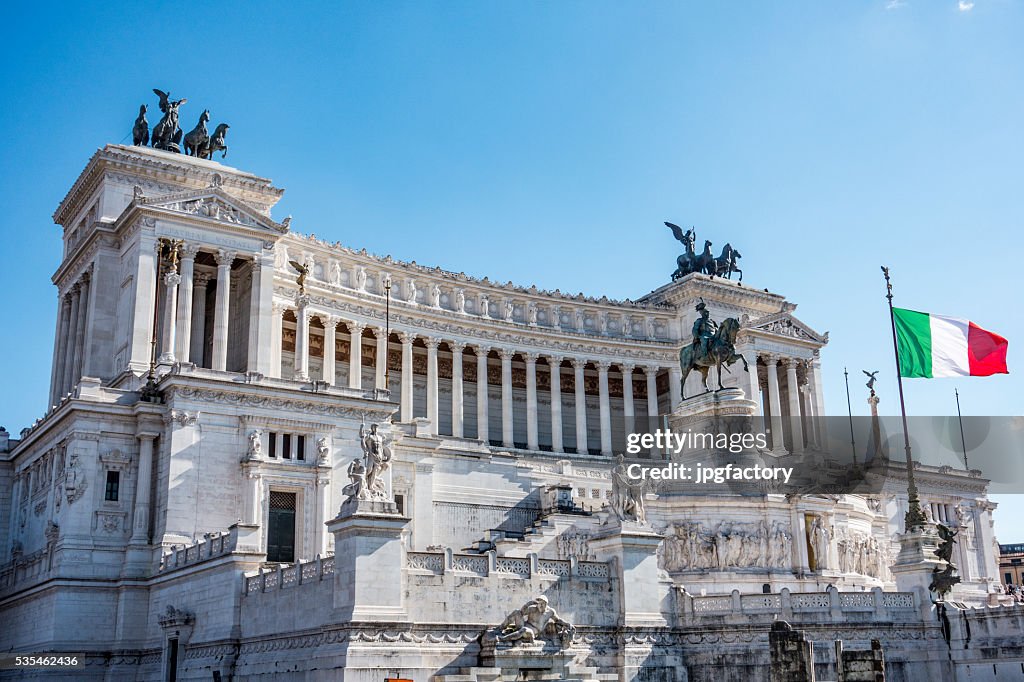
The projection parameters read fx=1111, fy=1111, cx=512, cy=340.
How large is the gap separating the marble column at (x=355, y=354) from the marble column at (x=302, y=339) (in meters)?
4.23

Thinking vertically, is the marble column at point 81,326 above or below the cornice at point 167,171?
below

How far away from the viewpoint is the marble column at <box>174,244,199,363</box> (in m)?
64.9

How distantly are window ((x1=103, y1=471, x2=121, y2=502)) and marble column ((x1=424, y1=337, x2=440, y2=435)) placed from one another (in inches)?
1205

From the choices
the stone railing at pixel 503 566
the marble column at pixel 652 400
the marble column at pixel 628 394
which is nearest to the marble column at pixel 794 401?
the marble column at pixel 652 400

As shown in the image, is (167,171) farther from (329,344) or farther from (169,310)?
(329,344)

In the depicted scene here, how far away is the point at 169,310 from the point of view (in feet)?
211

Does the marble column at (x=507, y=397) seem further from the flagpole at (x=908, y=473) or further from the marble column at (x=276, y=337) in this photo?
the flagpole at (x=908, y=473)

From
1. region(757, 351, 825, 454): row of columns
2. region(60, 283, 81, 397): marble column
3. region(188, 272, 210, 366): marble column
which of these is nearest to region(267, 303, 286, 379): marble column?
region(188, 272, 210, 366): marble column

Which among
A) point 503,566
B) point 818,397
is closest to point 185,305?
point 503,566

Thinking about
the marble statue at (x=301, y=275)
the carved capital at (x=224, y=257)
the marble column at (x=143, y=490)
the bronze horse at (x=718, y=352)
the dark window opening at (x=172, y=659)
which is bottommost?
the dark window opening at (x=172, y=659)

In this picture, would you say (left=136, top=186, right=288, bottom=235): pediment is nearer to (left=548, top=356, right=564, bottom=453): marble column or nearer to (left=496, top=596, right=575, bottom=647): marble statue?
(left=548, top=356, right=564, bottom=453): marble column

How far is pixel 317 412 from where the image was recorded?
57406 mm

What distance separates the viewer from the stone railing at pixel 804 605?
38991mm

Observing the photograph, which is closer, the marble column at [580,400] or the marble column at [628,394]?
the marble column at [580,400]
